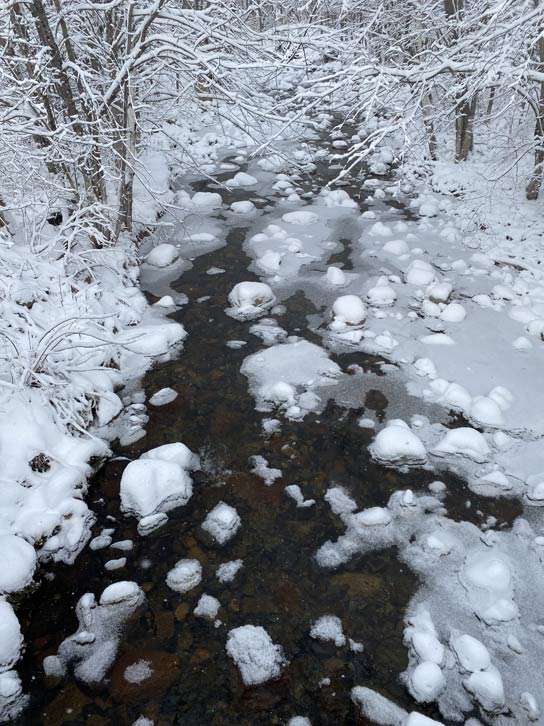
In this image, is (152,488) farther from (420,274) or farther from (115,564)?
(420,274)

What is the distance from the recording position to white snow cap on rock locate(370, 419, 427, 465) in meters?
3.69

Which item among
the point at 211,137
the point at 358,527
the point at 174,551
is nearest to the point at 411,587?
the point at 358,527

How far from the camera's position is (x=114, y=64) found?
557 cm

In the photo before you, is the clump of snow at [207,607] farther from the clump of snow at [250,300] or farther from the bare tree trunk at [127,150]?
the bare tree trunk at [127,150]

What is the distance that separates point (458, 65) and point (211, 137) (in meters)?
8.25

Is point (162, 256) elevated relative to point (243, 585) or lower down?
elevated

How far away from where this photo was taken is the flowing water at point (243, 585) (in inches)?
95.3

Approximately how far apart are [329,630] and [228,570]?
691 mm

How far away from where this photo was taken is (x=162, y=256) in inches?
255

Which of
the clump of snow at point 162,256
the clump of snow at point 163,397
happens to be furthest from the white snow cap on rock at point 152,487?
the clump of snow at point 162,256

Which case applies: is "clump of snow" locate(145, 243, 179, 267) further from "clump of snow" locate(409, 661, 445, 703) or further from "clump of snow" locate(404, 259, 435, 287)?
"clump of snow" locate(409, 661, 445, 703)

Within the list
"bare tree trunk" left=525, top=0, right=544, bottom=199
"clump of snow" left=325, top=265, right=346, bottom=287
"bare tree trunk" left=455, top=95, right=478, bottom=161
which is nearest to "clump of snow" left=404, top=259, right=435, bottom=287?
"clump of snow" left=325, top=265, right=346, bottom=287

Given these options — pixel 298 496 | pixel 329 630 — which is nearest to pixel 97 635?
pixel 329 630

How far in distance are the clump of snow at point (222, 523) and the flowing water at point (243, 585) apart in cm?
5
